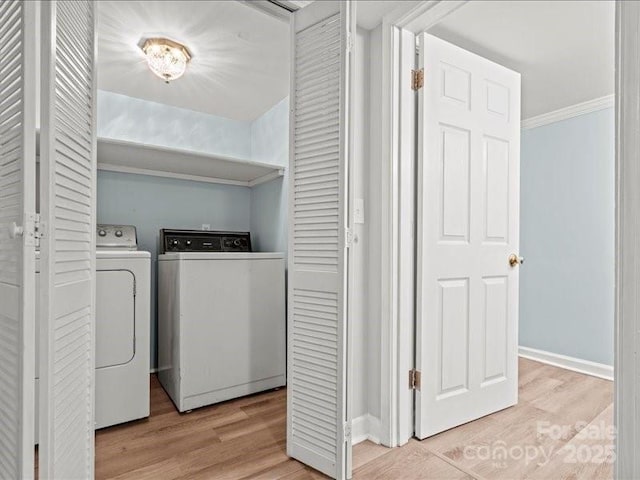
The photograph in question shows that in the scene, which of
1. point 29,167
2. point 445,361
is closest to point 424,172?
point 445,361

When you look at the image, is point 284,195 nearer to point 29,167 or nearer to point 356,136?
point 356,136

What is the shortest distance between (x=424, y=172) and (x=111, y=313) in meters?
1.80

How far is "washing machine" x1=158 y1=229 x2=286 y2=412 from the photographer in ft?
6.91

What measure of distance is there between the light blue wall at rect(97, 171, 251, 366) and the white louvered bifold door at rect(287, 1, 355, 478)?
1661mm

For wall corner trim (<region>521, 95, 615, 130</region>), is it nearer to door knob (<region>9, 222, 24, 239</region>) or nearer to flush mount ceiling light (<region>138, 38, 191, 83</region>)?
flush mount ceiling light (<region>138, 38, 191, 83</region>)

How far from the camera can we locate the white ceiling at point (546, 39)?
1.89 metres

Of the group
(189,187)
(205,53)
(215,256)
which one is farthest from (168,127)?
(215,256)

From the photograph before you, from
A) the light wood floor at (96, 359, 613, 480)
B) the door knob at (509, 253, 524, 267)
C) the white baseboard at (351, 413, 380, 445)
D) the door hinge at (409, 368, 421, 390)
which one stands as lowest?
the light wood floor at (96, 359, 613, 480)

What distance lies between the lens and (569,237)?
9.86 feet

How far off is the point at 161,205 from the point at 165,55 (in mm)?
1201

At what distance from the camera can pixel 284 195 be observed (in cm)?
285

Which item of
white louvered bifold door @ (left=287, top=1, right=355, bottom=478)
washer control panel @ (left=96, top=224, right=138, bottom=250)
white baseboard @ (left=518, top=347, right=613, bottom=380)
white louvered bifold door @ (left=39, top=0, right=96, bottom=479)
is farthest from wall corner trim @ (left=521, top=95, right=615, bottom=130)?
washer control panel @ (left=96, top=224, right=138, bottom=250)

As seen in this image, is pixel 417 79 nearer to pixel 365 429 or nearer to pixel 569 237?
pixel 365 429

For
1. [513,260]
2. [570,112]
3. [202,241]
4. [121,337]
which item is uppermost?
[570,112]
